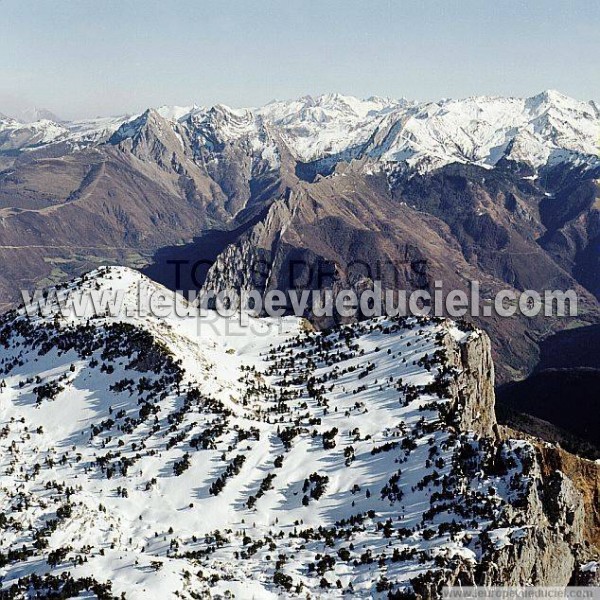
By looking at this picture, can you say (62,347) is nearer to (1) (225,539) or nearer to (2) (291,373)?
(2) (291,373)

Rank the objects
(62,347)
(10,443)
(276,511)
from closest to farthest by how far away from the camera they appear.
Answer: (276,511)
(10,443)
(62,347)

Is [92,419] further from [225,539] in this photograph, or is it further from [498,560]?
[498,560]

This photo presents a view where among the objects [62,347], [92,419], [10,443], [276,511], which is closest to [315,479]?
[276,511]

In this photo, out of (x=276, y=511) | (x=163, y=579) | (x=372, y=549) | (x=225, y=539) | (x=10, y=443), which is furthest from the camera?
(x=10, y=443)

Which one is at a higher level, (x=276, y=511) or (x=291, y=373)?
(x=291, y=373)

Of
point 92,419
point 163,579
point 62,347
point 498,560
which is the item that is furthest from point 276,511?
point 62,347

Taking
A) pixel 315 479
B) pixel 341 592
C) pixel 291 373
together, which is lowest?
pixel 341 592

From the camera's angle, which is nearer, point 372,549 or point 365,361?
point 372,549
